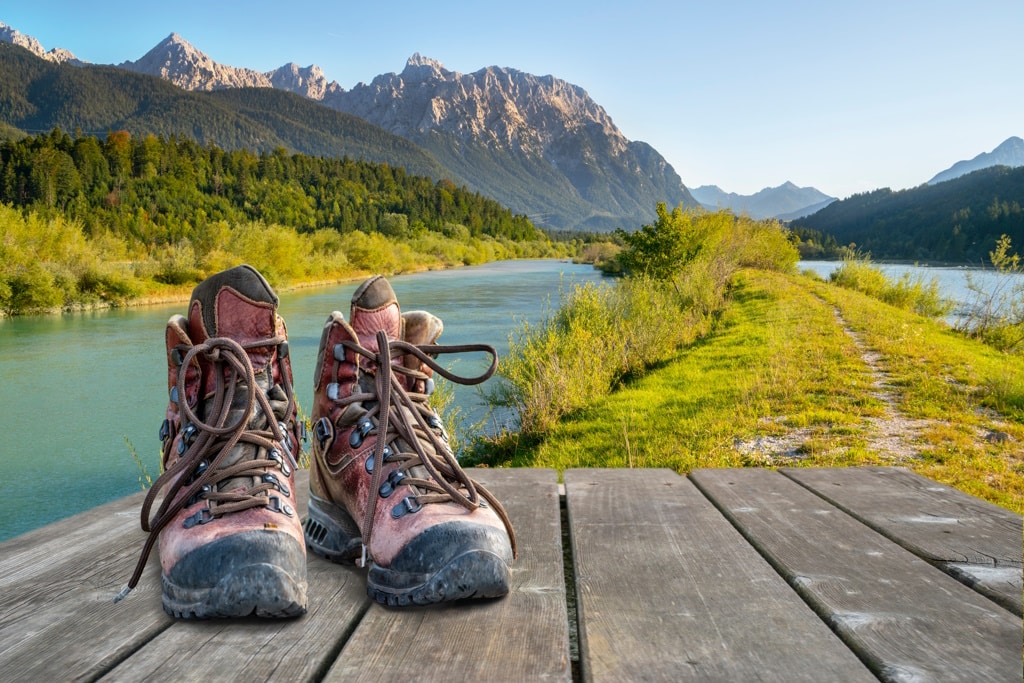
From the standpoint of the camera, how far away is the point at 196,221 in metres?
47.2

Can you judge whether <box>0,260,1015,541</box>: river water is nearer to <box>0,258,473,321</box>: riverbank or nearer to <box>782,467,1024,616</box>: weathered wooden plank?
<box>0,258,473,321</box>: riverbank

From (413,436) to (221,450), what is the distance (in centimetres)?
34

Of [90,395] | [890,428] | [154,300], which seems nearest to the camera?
[890,428]

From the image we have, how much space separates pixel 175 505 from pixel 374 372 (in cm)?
42

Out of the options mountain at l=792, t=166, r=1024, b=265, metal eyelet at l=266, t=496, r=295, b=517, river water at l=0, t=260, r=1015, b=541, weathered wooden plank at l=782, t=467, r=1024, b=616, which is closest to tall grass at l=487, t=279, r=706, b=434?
river water at l=0, t=260, r=1015, b=541

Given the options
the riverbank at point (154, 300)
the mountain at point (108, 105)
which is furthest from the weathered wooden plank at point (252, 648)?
the mountain at point (108, 105)

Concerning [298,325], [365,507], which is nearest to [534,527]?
[365,507]

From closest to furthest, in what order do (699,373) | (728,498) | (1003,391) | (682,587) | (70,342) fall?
(682,587)
(728,498)
(1003,391)
(699,373)
(70,342)

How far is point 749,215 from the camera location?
28000mm

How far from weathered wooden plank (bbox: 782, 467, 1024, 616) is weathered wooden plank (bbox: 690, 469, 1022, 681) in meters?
0.04

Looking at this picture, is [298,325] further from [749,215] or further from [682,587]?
[749,215]

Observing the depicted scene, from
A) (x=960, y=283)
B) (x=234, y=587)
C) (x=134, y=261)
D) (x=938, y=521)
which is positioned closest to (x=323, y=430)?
(x=234, y=587)

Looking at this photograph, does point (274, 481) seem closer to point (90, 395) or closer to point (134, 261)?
point (90, 395)

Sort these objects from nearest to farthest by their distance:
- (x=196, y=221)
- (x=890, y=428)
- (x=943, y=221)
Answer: (x=890, y=428) < (x=196, y=221) < (x=943, y=221)
